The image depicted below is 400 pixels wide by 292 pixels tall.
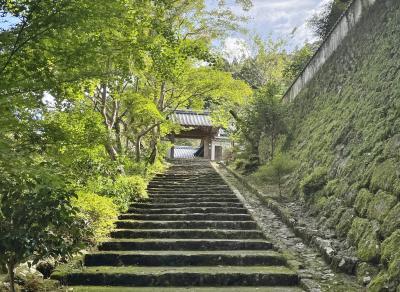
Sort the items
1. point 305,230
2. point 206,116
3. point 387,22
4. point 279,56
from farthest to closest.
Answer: point 206,116 < point 279,56 < point 387,22 < point 305,230

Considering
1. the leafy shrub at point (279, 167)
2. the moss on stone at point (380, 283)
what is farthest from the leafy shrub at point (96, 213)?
the moss on stone at point (380, 283)

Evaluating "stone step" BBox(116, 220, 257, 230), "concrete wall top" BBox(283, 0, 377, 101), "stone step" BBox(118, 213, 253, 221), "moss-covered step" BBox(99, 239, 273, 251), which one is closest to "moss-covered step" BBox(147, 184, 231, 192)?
"stone step" BBox(118, 213, 253, 221)

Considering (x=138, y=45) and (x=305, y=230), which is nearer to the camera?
(x=138, y=45)

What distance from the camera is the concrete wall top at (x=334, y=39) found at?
33.8ft

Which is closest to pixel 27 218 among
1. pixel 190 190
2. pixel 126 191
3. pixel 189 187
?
pixel 126 191

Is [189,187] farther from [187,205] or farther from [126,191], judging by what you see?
[126,191]

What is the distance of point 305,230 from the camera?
6.90m

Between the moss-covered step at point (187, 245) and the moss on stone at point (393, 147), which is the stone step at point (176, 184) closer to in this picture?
the moss-covered step at point (187, 245)

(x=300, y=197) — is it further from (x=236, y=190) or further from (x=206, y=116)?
(x=206, y=116)

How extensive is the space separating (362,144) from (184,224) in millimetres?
3848

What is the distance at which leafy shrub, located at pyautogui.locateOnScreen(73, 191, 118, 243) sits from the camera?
284 inches

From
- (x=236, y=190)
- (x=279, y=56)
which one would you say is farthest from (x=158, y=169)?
(x=279, y=56)

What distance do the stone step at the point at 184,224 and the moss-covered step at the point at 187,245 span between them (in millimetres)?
1120

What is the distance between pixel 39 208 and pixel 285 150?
32.4ft
